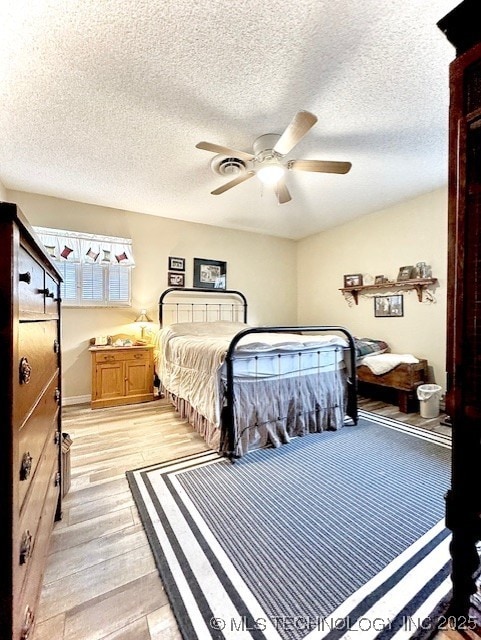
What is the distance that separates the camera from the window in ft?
12.3

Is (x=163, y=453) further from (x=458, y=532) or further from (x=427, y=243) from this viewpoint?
(x=427, y=243)

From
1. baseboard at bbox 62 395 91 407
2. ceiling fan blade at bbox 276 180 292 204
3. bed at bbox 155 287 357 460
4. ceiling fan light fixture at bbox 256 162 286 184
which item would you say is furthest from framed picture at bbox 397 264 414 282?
baseboard at bbox 62 395 91 407

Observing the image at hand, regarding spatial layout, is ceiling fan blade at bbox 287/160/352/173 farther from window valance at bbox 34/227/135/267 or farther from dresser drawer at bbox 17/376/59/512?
window valance at bbox 34/227/135/267

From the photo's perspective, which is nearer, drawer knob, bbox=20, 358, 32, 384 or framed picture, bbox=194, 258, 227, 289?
drawer knob, bbox=20, 358, 32, 384

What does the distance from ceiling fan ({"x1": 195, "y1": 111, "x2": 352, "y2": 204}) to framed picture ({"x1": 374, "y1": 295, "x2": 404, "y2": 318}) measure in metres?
2.41

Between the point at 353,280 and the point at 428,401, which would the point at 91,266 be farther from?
the point at 428,401

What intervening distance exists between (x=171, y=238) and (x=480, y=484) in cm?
452

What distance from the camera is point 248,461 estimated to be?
2283 mm

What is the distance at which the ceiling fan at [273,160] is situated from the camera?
1951mm

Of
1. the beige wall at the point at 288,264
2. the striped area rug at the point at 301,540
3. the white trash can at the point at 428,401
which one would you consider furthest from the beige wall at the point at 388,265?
the striped area rug at the point at 301,540

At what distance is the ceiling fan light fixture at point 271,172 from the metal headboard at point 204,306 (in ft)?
8.22

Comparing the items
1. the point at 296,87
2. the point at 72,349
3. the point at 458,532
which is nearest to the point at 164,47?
the point at 296,87

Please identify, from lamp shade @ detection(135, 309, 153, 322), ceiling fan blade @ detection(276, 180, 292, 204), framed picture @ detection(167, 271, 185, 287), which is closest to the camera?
ceiling fan blade @ detection(276, 180, 292, 204)

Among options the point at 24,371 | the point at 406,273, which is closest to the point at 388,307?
the point at 406,273
